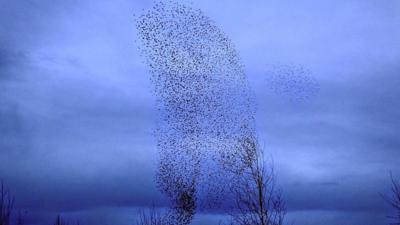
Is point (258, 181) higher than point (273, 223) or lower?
higher

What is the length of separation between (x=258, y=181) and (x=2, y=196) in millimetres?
15154

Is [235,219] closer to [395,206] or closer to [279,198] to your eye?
[279,198]

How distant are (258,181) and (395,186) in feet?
33.2

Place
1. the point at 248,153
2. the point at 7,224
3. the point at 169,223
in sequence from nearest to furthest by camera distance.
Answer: the point at 248,153 < the point at 7,224 < the point at 169,223

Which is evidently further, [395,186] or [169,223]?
[169,223]

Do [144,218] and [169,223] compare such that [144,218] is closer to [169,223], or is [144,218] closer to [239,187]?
[169,223]

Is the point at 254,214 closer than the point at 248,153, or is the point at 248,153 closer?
the point at 254,214

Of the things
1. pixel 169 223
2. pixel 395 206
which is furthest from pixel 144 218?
pixel 395 206

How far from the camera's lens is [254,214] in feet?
57.3

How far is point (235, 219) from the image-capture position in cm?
1817

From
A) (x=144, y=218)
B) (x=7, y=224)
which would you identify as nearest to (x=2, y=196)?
(x=7, y=224)

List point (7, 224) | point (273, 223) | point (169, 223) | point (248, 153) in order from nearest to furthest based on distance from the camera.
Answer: point (273, 223), point (248, 153), point (7, 224), point (169, 223)

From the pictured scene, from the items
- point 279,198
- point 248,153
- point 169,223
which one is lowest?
point 169,223

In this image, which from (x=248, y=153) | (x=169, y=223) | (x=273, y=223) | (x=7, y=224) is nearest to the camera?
(x=273, y=223)
